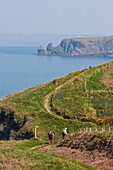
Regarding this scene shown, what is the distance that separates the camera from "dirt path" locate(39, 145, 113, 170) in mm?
22981

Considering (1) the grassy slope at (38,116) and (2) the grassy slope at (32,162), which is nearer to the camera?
(2) the grassy slope at (32,162)

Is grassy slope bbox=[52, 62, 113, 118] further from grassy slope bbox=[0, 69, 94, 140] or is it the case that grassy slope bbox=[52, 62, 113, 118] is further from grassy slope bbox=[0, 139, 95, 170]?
grassy slope bbox=[0, 139, 95, 170]

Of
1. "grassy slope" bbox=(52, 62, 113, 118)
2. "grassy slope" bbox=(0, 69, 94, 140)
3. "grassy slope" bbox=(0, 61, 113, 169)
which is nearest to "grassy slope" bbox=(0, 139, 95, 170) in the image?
"grassy slope" bbox=(0, 61, 113, 169)

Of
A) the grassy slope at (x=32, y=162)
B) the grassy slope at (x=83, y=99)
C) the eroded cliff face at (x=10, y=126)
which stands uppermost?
the grassy slope at (x=83, y=99)

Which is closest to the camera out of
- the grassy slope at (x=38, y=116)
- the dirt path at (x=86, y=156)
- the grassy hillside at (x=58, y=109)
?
the dirt path at (x=86, y=156)

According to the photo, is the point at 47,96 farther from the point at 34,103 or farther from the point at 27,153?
the point at 27,153

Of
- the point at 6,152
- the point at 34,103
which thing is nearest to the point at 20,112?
the point at 34,103

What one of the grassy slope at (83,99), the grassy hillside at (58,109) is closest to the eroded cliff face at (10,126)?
the grassy hillside at (58,109)

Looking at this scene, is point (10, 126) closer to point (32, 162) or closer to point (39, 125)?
point (39, 125)

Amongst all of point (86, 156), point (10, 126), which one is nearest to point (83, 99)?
point (10, 126)

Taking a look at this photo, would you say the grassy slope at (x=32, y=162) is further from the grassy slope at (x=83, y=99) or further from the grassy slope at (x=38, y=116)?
the grassy slope at (x=83, y=99)

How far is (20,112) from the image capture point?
51000mm

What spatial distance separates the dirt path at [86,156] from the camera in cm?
2298

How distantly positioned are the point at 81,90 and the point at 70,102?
20.7 feet
